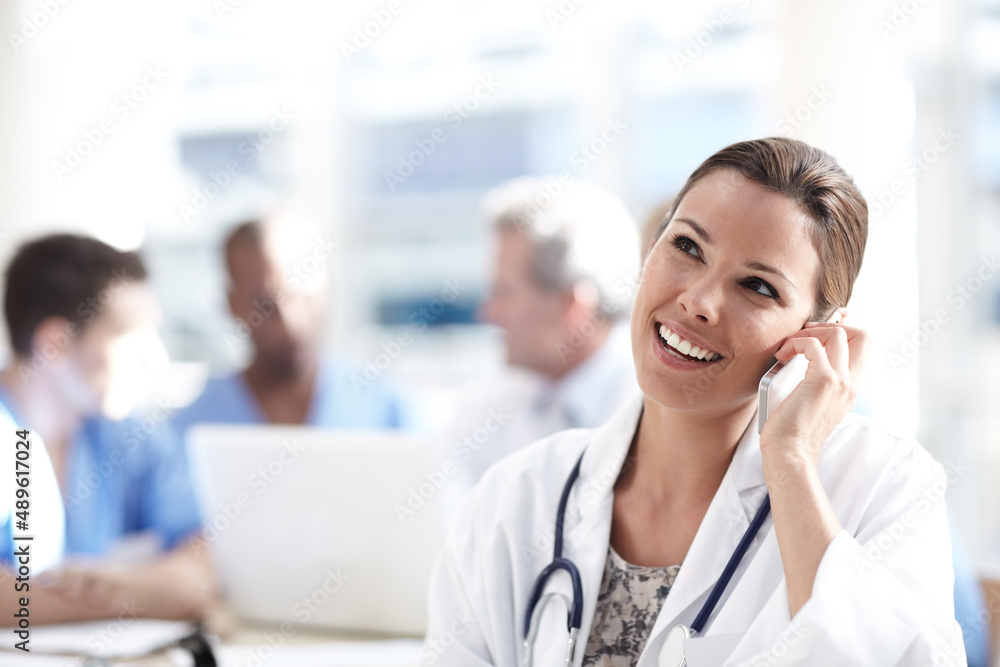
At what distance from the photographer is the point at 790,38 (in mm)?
3916

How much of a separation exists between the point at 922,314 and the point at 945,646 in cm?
353

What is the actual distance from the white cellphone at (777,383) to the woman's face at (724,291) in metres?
0.04

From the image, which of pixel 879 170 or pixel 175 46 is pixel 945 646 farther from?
pixel 175 46

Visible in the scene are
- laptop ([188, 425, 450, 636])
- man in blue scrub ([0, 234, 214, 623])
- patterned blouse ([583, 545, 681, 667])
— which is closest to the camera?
patterned blouse ([583, 545, 681, 667])

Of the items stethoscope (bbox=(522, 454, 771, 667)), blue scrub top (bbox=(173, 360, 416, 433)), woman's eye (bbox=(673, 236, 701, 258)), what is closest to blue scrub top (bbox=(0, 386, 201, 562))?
blue scrub top (bbox=(173, 360, 416, 433))

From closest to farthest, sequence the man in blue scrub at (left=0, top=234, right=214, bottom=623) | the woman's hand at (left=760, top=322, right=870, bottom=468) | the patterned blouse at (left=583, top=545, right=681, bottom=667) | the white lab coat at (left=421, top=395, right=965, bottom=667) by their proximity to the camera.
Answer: the white lab coat at (left=421, top=395, right=965, bottom=667) < the woman's hand at (left=760, top=322, right=870, bottom=468) < the patterned blouse at (left=583, top=545, right=681, bottom=667) < the man in blue scrub at (left=0, top=234, right=214, bottom=623)

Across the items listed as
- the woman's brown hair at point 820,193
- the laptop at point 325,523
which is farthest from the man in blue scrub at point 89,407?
the woman's brown hair at point 820,193

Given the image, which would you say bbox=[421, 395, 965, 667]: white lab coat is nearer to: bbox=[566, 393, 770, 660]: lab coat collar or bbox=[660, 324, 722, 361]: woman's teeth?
bbox=[566, 393, 770, 660]: lab coat collar

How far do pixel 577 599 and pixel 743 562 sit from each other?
0.83ft

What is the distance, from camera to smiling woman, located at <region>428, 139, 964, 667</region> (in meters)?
Result: 1.17

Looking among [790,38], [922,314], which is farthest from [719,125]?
[922,314]

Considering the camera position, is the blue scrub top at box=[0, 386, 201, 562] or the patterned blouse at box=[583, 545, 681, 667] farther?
the blue scrub top at box=[0, 386, 201, 562]

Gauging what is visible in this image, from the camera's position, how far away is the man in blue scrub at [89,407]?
2232 mm

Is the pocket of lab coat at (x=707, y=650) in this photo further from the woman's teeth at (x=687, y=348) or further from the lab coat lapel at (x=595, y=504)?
the woman's teeth at (x=687, y=348)
